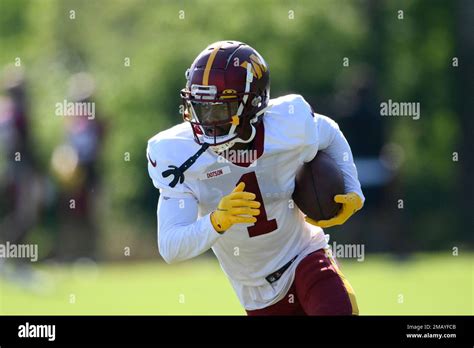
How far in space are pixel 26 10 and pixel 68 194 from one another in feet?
17.7

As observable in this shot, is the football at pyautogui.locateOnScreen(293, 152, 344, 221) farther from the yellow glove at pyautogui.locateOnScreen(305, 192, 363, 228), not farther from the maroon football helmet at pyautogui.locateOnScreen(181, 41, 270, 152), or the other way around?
the maroon football helmet at pyautogui.locateOnScreen(181, 41, 270, 152)

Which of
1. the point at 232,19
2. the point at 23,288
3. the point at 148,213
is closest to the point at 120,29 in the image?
the point at 232,19

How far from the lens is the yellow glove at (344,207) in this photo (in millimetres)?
5328

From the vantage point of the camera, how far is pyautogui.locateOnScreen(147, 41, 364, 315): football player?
517 centimetres

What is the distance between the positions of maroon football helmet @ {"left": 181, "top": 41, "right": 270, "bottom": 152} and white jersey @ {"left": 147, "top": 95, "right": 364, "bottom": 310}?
0.10 m

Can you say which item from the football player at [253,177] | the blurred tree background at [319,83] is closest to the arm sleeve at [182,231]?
the football player at [253,177]

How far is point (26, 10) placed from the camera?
16688 mm

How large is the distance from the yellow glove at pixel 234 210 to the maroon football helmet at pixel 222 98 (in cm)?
34

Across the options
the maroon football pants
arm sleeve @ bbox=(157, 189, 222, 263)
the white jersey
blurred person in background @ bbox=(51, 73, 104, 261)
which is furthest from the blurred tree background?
arm sleeve @ bbox=(157, 189, 222, 263)

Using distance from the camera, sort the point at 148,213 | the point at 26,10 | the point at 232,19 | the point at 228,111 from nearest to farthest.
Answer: the point at 228,111
the point at 148,213
the point at 232,19
the point at 26,10

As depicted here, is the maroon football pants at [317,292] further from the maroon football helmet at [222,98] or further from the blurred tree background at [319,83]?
the blurred tree background at [319,83]

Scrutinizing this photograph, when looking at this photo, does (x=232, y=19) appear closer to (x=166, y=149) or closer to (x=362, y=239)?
(x=362, y=239)
